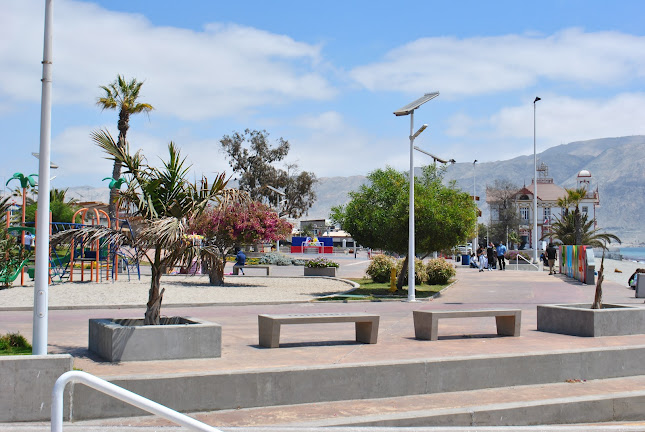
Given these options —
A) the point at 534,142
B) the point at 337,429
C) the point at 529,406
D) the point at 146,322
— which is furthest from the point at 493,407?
the point at 534,142

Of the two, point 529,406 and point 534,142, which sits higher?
point 534,142

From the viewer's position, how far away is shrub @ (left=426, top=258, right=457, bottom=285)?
98.1 feet

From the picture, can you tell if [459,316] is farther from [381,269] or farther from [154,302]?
[381,269]

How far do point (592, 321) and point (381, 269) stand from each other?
18.4 m

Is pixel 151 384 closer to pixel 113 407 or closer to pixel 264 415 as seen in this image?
pixel 113 407

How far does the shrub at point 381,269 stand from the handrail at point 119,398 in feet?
86.7

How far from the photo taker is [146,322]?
959cm

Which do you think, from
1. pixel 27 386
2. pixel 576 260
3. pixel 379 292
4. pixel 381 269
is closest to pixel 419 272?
pixel 381 269

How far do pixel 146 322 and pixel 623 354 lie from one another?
22.1 feet

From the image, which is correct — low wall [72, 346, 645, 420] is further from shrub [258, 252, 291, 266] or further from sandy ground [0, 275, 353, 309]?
shrub [258, 252, 291, 266]

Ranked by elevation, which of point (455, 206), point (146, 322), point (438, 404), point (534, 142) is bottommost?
point (438, 404)

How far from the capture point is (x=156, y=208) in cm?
1009

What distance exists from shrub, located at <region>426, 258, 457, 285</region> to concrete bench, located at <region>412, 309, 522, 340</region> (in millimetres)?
17546

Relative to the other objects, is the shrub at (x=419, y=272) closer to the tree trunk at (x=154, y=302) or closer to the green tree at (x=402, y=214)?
the green tree at (x=402, y=214)
